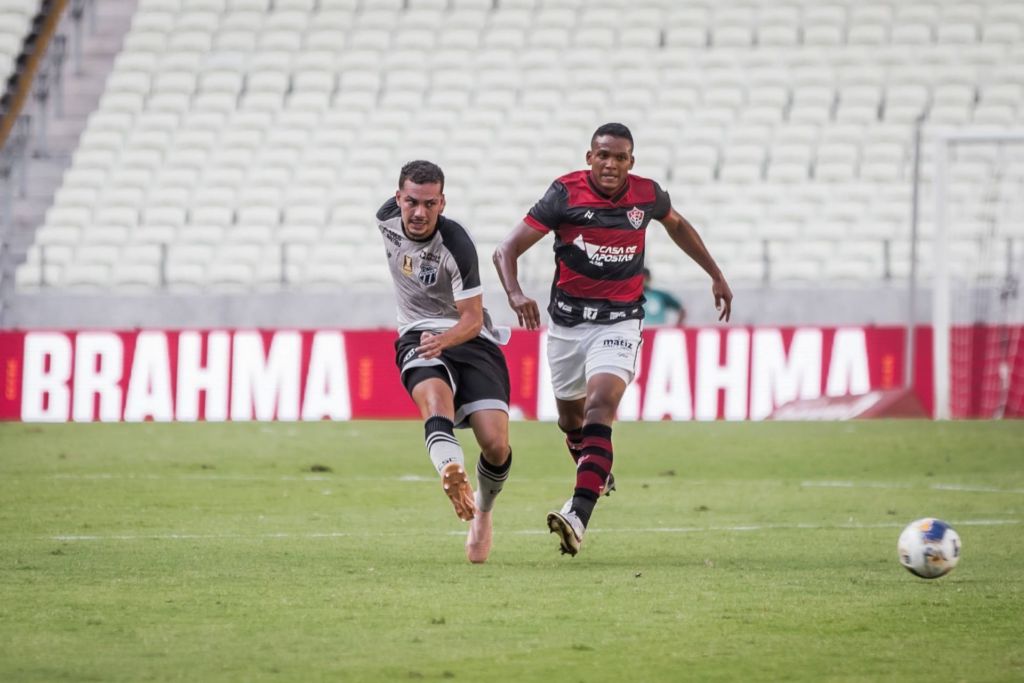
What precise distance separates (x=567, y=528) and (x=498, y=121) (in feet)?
57.6

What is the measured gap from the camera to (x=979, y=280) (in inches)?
789

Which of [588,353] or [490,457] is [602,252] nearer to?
[588,353]

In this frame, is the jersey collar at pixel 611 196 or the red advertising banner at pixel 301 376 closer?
the jersey collar at pixel 611 196

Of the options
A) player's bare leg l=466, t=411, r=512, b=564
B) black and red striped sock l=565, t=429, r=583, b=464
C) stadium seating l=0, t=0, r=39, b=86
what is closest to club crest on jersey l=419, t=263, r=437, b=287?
player's bare leg l=466, t=411, r=512, b=564

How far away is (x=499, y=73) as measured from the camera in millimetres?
25141

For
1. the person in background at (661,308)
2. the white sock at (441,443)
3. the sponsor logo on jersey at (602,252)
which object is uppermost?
the sponsor logo on jersey at (602,252)

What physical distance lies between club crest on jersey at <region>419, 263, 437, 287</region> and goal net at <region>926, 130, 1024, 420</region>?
33.2ft

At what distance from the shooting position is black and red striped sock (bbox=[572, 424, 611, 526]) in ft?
24.9

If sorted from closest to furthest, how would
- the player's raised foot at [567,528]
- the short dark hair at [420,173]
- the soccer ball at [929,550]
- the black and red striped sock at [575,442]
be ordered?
the soccer ball at [929,550]
the player's raised foot at [567,528]
the short dark hair at [420,173]
the black and red striped sock at [575,442]

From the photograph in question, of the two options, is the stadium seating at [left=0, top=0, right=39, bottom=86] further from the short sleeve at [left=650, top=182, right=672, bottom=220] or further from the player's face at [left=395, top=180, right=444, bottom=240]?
the player's face at [left=395, top=180, right=444, bottom=240]

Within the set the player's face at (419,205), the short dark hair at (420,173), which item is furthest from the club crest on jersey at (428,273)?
the short dark hair at (420,173)

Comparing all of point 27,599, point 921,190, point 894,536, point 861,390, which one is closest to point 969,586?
point 894,536

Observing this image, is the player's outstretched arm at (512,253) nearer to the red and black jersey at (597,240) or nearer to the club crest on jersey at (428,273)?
the red and black jersey at (597,240)

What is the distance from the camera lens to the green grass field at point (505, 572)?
5262mm
